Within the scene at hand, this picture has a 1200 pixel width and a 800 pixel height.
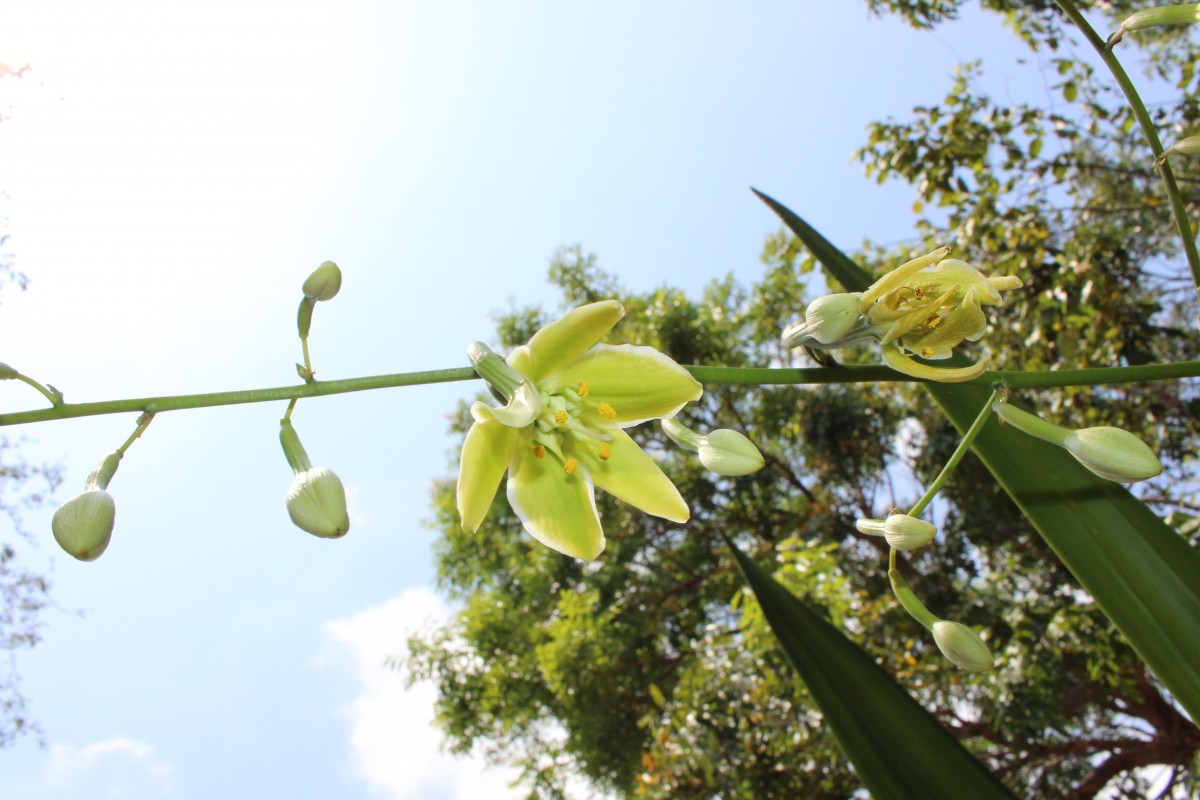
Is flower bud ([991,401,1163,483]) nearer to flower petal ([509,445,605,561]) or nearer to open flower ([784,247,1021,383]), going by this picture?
open flower ([784,247,1021,383])

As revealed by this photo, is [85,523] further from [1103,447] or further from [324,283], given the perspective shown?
[1103,447]

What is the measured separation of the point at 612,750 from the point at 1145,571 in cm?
512

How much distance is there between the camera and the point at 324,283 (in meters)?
0.84

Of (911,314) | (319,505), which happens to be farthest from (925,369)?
(319,505)

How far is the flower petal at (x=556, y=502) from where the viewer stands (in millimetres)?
995

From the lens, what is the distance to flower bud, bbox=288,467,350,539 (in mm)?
757

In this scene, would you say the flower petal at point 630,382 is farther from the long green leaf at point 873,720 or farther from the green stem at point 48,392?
the green stem at point 48,392

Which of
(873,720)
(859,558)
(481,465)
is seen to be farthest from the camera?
(859,558)

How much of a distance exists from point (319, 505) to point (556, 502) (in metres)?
0.32

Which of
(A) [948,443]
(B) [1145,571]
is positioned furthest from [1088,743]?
(B) [1145,571]

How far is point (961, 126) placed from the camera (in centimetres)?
391

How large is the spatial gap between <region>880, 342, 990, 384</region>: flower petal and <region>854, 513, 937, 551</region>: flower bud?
0.14 meters

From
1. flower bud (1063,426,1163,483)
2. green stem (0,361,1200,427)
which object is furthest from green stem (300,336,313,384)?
flower bud (1063,426,1163,483)

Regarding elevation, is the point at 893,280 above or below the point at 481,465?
below
